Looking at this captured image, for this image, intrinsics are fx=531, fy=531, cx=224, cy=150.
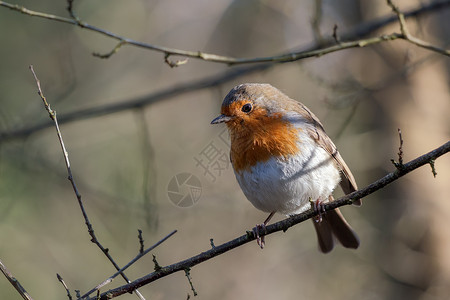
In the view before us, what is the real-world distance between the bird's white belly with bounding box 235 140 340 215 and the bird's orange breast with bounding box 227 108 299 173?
50 mm

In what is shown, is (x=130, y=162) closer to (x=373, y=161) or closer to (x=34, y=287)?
(x=34, y=287)

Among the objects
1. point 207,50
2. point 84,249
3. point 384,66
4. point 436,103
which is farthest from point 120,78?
point 436,103

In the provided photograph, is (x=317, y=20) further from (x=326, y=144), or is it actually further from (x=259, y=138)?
(x=259, y=138)

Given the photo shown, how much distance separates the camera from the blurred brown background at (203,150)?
6.19 meters

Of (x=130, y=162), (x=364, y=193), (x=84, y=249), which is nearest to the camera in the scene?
(x=364, y=193)

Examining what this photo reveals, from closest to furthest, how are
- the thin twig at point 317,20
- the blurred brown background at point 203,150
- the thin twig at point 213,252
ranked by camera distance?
the thin twig at point 213,252 → the thin twig at point 317,20 → the blurred brown background at point 203,150

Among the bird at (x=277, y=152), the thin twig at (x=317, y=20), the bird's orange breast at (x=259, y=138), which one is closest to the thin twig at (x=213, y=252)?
the bird at (x=277, y=152)

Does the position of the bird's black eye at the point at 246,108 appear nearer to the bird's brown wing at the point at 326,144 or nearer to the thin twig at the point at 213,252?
the bird's brown wing at the point at 326,144

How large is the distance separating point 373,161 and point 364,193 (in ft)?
14.1

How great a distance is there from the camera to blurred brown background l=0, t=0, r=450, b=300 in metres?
6.19

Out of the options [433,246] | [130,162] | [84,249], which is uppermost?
[130,162]

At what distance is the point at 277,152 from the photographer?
11.8 feet

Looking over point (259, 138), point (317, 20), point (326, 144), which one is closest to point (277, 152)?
point (259, 138)

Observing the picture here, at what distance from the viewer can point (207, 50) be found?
9578 mm
